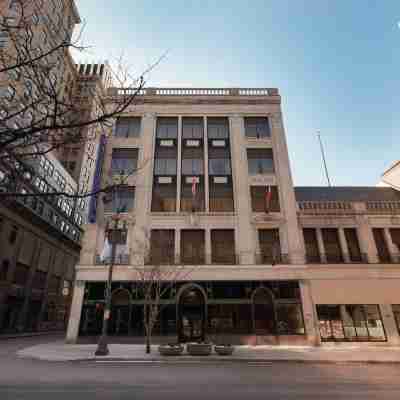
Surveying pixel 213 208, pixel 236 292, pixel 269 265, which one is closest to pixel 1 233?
pixel 213 208

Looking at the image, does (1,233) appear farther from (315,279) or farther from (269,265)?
(315,279)

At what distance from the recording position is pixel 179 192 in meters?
25.1

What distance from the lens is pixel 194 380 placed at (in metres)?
10.0

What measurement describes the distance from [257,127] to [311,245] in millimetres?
13354

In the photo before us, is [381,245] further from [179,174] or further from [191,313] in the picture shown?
[179,174]

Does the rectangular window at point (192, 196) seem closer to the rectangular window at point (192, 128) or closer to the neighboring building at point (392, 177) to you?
the rectangular window at point (192, 128)

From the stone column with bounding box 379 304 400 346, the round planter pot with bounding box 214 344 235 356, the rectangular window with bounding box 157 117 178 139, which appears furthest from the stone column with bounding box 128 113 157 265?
the stone column with bounding box 379 304 400 346

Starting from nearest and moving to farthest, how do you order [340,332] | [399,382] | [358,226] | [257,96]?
[399,382], [340,332], [358,226], [257,96]

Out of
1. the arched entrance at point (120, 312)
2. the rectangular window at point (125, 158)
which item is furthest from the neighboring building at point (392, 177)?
the arched entrance at point (120, 312)

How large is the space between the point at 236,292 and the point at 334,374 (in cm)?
1061

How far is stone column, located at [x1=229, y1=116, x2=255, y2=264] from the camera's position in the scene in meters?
23.0

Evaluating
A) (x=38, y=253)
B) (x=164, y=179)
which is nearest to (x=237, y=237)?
(x=164, y=179)

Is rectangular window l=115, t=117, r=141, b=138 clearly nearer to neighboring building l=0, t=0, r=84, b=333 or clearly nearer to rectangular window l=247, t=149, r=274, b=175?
neighboring building l=0, t=0, r=84, b=333

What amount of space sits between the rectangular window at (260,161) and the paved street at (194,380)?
1714 centimetres
